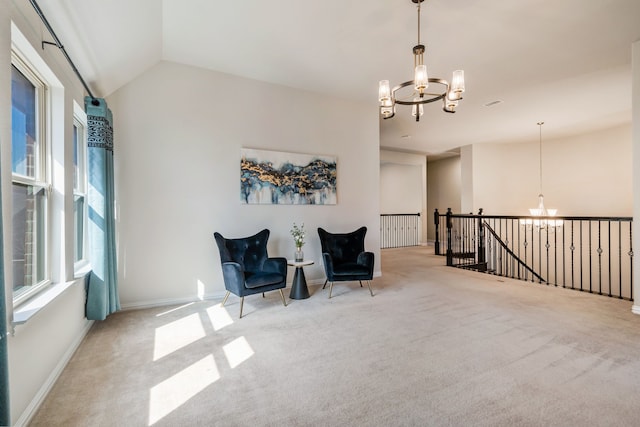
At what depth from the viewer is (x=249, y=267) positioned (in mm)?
4035

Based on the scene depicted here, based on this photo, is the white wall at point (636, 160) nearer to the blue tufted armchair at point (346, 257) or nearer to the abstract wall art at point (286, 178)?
the blue tufted armchair at point (346, 257)

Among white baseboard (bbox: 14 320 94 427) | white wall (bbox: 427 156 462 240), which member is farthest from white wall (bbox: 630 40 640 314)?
white wall (bbox: 427 156 462 240)

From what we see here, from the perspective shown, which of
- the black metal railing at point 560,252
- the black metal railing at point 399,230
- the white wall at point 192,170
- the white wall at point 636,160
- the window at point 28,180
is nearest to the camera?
the window at point 28,180

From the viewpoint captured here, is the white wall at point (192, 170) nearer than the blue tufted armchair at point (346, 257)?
Yes

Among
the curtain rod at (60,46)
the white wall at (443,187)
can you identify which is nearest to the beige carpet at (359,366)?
the curtain rod at (60,46)

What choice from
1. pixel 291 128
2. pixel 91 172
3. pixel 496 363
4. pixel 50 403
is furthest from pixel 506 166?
pixel 50 403

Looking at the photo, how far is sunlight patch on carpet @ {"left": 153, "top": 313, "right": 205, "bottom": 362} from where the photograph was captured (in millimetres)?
2616

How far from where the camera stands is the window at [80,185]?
10.4ft

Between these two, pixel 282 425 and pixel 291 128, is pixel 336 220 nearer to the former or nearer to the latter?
pixel 291 128

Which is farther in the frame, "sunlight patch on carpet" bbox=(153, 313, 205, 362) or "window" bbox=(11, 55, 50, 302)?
"sunlight patch on carpet" bbox=(153, 313, 205, 362)

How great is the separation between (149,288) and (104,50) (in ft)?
8.69

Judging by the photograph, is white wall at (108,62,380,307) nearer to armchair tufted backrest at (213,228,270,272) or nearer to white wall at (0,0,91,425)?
armchair tufted backrest at (213,228,270,272)

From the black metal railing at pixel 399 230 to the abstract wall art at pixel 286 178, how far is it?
15.7 feet

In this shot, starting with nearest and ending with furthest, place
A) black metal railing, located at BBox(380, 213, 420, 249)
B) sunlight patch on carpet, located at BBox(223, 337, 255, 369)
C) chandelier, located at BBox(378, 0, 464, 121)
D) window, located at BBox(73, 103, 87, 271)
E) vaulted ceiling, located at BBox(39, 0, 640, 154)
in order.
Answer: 1. sunlight patch on carpet, located at BBox(223, 337, 255, 369)
2. chandelier, located at BBox(378, 0, 464, 121)
3. vaulted ceiling, located at BBox(39, 0, 640, 154)
4. window, located at BBox(73, 103, 87, 271)
5. black metal railing, located at BBox(380, 213, 420, 249)
